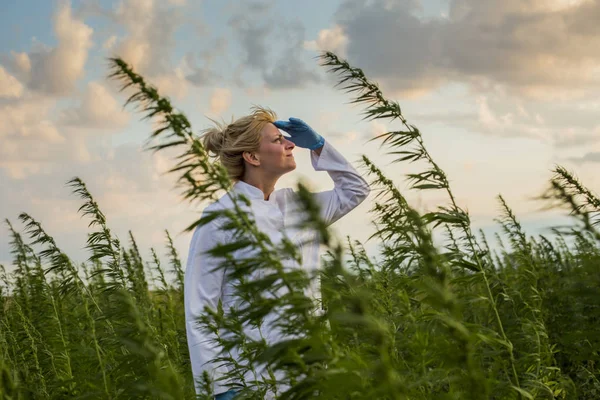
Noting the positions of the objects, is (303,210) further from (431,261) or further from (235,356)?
(235,356)

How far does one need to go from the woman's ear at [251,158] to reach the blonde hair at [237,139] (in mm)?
37

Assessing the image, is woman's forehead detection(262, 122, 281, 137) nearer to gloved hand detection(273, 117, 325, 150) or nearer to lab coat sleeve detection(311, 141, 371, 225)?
gloved hand detection(273, 117, 325, 150)

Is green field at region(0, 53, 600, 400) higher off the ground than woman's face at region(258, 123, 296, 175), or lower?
lower

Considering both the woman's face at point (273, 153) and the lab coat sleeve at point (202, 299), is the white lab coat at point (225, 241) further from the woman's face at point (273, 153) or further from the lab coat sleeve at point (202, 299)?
the woman's face at point (273, 153)

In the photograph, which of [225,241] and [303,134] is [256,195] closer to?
[225,241]

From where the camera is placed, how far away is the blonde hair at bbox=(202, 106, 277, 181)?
6.29 meters

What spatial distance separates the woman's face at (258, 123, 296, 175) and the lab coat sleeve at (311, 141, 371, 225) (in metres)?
0.63

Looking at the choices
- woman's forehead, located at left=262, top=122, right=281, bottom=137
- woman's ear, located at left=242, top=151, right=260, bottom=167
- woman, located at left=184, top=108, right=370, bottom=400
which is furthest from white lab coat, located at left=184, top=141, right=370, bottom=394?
woman's forehead, located at left=262, top=122, right=281, bottom=137

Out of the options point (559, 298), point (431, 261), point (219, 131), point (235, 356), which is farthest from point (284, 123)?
point (559, 298)

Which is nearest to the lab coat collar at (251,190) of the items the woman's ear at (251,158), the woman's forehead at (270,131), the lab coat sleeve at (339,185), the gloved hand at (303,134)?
the woman's ear at (251,158)

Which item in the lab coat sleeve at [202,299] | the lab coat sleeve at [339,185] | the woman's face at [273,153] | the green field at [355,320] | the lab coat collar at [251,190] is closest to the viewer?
the green field at [355,320]

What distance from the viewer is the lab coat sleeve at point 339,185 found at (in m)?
6.92

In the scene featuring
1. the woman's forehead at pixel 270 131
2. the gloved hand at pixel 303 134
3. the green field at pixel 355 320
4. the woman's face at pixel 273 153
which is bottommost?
the green field at pixel 355 320

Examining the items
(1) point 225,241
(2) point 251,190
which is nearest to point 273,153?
(2) point 251,190
